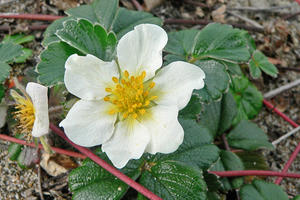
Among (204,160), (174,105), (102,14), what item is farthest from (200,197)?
(102,14)

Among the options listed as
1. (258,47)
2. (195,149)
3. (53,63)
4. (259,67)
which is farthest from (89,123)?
(258,47)

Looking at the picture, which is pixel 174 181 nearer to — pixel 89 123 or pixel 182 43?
pixel 89 123

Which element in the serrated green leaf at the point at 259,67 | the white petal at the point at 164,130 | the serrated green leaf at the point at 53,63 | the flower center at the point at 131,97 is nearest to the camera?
the white petal at the point at 164,130

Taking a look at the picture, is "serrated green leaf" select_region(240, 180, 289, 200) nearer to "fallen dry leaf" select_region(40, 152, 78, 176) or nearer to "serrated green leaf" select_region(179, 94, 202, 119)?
"serrated green leaf" select_region(179, 94, 202, 119)

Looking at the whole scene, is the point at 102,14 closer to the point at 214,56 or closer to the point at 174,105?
the point at 214,56

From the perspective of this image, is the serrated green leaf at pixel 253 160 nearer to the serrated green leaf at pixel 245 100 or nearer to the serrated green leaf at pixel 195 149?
the serrated green leaf at pixel 245 100

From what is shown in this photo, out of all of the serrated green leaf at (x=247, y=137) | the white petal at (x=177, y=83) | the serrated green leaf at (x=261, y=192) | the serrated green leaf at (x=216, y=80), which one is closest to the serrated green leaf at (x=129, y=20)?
the serrated green leaf at (x=216, y=80)
